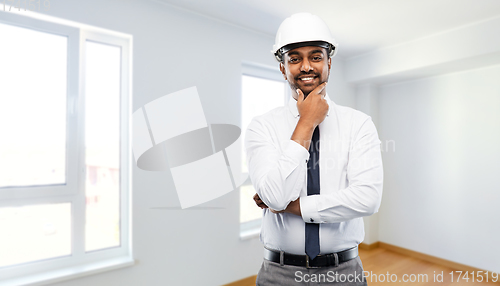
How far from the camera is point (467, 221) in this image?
3.40 m

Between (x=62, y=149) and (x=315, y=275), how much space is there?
2.00 meters

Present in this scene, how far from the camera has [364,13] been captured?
8.68 feet

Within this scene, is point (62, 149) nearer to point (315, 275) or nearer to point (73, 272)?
point (73, 272)

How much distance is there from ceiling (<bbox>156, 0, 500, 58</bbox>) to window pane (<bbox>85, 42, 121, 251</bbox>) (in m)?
0.74

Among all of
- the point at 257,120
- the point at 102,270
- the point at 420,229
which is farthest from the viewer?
the point at 420,229

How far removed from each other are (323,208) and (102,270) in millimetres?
1904

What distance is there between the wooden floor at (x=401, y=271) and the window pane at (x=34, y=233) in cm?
155

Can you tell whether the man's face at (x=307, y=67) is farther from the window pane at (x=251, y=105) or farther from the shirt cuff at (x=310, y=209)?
the window pane at (x=251, y=105)

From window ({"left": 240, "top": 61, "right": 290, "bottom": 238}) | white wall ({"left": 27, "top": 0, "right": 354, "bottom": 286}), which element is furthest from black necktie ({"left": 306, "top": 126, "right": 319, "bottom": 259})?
window ({"left": 240, "top": 61, "right": 290, "bottom": 238})

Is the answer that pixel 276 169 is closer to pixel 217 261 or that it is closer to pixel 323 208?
pixel 323 208

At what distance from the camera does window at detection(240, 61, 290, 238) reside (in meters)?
3.14

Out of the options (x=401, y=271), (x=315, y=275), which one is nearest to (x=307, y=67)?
(x=315, y=275)

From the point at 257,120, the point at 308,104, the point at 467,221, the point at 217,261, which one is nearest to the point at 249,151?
the point at 257,120

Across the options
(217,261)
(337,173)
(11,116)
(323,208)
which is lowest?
(217,261)
